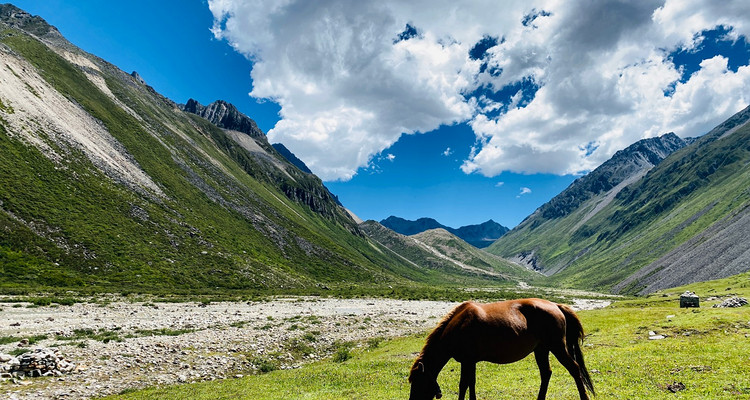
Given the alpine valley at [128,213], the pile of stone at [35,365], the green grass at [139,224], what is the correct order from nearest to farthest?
the pile of stone at [35,365] < the green grass at [139,224] < the alpine valley at [128,213]

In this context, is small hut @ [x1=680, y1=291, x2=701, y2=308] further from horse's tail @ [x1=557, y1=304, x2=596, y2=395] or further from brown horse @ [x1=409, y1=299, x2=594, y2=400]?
brown horse @ [x1=409, y1=299, x2=594, y2=400]

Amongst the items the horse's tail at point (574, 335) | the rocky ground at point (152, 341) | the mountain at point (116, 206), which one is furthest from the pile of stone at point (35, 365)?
the mountain at point (116, 206)

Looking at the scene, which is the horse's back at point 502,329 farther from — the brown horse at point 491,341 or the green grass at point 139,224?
the green grass at point 139,224

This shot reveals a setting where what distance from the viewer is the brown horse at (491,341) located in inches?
434

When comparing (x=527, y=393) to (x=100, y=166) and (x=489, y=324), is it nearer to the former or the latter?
(x=489, y=324)

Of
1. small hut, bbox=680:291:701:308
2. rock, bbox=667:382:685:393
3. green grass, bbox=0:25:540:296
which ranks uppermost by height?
green grass, bbox=0:25:540:296

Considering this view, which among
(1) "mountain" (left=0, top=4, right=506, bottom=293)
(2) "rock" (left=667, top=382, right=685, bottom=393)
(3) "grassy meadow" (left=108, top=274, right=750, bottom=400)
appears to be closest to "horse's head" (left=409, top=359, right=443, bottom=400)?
(3) "grassy meadow" (left=108, top=274, right=750, bottom=400)

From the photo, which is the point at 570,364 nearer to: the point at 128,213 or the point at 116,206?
the point at 128,213

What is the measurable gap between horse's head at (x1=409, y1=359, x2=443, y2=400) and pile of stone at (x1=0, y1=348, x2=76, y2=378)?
22608 millimetres

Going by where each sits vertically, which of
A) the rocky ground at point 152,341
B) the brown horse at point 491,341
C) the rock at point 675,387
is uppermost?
the brown horse at point 491,341

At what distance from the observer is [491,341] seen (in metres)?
11.2

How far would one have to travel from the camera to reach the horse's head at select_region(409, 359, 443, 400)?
1053 centimetres

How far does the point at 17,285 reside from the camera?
45.7 m

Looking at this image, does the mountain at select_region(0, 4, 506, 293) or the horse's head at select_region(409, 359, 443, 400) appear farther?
the mountain at select_region(0, 4, 506, 293)
